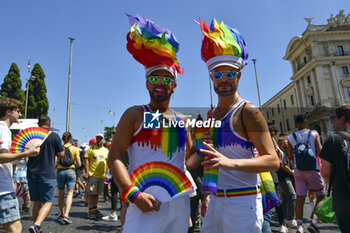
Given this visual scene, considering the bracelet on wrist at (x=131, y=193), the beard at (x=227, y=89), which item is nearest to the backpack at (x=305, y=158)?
the beard at (x=227, y=89)

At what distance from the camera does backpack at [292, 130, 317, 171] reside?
4.79 meters

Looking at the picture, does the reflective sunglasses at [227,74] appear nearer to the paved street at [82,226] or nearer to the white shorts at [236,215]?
the white shorts at [236,215]

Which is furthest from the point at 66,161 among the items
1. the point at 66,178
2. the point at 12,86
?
the point at 12,86

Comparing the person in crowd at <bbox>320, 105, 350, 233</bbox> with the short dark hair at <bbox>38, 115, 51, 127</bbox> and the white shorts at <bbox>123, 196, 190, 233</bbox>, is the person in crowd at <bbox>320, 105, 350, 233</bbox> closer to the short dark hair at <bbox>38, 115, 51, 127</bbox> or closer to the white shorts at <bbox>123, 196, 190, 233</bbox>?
the white shorts at <bbox>123, 196, 190, 233</bbox>

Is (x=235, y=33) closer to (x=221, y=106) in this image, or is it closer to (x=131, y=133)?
(x=221, y=106)

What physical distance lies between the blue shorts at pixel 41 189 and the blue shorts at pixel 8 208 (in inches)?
65.0

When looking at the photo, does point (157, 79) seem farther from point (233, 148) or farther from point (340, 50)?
point (340, 50)

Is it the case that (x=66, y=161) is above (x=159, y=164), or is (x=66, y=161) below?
above

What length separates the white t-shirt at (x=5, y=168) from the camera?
3233 millimetres

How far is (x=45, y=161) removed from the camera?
497 cm

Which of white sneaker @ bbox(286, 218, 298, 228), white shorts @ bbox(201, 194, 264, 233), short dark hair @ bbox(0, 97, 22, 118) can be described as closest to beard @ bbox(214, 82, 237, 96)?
white shorts @ bbox(201, 194, 264, 233)

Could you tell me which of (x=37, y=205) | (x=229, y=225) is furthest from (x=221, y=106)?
(x=37, y=205)

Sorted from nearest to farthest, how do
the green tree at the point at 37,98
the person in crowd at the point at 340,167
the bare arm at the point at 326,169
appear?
the person in crowd at the point at 340,167, the bare arm at the point at 326,169, the green tree at the point at 37,98

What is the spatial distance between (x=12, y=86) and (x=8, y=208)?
41.8 meters
